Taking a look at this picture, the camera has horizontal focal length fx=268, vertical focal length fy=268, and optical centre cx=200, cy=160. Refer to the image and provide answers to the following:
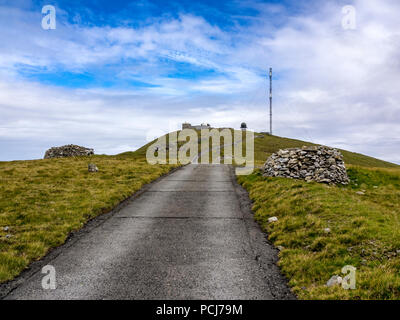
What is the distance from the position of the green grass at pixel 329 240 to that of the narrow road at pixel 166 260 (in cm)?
62

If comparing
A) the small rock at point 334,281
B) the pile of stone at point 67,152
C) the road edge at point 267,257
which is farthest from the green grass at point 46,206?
the pile of stone at point 67,152

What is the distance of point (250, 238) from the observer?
980 cm

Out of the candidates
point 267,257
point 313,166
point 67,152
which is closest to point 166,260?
point 267,257

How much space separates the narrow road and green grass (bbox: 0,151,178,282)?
0.74 m

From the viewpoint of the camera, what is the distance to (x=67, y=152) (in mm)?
47562

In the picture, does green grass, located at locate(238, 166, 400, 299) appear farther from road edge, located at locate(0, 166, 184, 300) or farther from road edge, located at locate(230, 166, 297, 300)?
road edge, located at locate(0, 166, 184, 300)

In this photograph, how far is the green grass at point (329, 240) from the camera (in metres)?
6.02

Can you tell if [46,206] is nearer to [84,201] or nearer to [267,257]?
[84,201]

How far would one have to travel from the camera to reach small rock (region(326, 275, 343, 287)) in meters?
6.21

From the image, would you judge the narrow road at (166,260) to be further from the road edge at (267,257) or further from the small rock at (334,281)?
the small rock at (334,281)

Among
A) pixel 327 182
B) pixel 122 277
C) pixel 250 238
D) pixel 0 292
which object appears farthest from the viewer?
pixel 327 182
